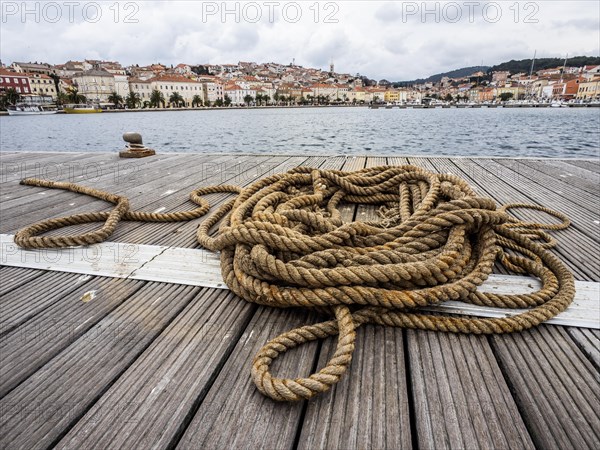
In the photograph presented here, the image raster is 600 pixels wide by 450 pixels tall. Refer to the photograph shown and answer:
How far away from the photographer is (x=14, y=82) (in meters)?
78.7

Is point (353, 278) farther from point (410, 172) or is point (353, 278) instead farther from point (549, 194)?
point (549, 194)

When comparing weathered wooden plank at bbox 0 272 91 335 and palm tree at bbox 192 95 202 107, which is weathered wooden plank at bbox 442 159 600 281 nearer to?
weathered wooden plank at bbox 0 272 91 335

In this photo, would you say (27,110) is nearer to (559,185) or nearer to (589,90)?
(559,185)

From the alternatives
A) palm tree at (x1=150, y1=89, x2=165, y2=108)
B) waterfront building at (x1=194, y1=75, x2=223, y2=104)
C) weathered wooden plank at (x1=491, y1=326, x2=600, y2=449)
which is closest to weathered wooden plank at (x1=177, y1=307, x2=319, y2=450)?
weathered wooden plank at (x1=491, y1=326, x2=600, y2=449)

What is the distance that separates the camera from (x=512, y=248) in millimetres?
1890

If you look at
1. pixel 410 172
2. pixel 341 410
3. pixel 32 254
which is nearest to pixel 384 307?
pixel 341 410

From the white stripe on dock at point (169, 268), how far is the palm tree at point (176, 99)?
93501 millimetres

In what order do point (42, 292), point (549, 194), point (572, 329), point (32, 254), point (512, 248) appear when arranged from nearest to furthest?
1. point (572, 329)
2. point (42, 292)
3. point (512, 248)
4. point (32, 254)
5. point (549, 194)

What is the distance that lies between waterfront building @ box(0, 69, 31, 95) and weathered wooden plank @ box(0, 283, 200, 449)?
330ft

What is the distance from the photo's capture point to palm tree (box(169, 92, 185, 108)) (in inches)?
3363

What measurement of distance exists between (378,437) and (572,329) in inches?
37.0

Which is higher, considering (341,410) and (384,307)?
(384,307)

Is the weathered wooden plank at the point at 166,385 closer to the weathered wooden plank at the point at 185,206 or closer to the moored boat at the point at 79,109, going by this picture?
the weathered wooden plank at the point at 185,206

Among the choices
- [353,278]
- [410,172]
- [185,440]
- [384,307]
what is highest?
[410,172]
